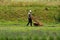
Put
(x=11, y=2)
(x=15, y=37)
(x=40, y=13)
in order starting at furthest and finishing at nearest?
1. (x=11, y=2)
2. (x=40, y=13)
3. (x=15, y=37)

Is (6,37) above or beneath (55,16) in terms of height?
above

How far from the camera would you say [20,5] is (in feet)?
135

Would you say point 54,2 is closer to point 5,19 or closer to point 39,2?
point 39,2

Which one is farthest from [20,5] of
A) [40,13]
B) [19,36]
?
[19,36]

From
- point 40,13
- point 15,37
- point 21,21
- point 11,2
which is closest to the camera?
point 15,37

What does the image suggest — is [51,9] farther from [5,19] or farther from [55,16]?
[5,19]

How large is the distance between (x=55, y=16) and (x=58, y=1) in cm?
451

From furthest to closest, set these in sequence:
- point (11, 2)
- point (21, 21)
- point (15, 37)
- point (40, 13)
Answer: point (11, 2) → point (40, 13) → point (21, 21) → point (15, 37)

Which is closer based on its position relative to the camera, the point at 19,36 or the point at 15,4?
the point at 19,36

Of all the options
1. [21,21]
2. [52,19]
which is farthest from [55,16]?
[21,21]

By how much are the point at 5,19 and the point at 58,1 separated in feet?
26.5

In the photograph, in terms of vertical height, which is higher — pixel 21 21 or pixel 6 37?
pixel 6 37

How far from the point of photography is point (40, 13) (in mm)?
39031

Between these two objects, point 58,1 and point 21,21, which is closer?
point 21,21
